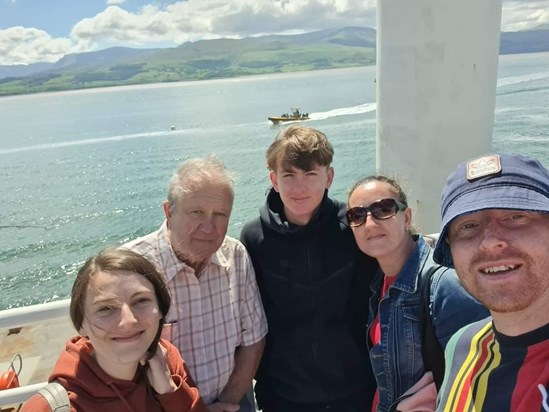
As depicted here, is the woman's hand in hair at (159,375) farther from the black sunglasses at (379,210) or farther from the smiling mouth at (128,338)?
the black sunglasses at (379,210)


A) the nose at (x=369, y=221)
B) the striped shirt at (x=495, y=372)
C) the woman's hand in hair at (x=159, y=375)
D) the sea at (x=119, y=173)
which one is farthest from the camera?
the sea at (x=119, y=173)

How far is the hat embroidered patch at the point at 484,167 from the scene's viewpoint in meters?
1.16

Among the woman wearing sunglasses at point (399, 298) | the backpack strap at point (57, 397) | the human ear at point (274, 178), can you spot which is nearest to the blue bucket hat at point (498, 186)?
the woman wearing sunglasses at point (399, 298)

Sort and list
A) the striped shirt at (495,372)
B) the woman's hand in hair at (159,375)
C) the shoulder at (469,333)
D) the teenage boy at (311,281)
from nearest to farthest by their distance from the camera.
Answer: the striped shirt at (495,372), the shoulder at (469,333), the woman's hand in hair at (159,375), the teenage boy at (311,281)

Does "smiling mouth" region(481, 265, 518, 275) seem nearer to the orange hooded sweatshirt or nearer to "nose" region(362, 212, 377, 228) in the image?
"nose" region(362, 212, 377, 228)

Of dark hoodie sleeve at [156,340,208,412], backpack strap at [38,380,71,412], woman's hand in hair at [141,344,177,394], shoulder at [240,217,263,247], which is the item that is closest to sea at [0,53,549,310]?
shoulder at [240,217,263,247]

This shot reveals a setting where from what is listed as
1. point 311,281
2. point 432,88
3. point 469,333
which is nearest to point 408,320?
point 469,333

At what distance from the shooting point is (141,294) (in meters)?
1.53

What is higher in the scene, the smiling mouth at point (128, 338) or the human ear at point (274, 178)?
the human ear at point (274, 178)

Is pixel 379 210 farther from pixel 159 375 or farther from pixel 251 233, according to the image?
pixel 159 375

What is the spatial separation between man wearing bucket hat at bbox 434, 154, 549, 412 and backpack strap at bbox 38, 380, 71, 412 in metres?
1.02

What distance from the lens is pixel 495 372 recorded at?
115cm

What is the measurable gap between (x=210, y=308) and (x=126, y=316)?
463 millimetres

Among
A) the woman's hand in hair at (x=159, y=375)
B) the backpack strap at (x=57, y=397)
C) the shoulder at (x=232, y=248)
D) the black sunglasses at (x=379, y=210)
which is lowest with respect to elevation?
the woman's hand in hair at (x=159, y=375)
